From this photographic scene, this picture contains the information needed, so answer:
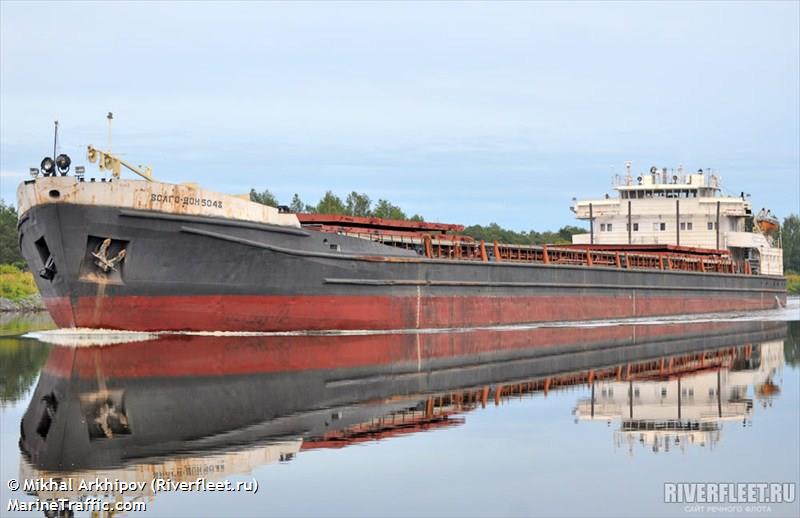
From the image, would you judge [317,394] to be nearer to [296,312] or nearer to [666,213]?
[296,312]

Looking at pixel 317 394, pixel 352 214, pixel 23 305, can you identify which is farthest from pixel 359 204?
pixel 317 394

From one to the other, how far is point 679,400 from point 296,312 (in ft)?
40.7

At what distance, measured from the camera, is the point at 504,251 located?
36.5 m

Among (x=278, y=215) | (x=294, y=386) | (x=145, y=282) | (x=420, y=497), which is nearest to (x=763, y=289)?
(x=278, y=215)

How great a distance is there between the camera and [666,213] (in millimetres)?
50750

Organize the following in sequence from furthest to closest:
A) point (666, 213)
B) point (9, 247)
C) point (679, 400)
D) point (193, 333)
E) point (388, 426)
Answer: point (9, 247) < point (666, 213) < point (193, 333) < point (679, 400) < point (388, 426)

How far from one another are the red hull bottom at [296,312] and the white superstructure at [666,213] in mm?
15727

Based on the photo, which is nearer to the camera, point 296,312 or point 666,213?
point 296,312

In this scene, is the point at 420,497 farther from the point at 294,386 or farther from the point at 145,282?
the point at 145,282

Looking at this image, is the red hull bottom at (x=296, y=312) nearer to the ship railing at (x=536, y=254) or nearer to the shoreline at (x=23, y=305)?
the ship railing at (x=536, y=254)

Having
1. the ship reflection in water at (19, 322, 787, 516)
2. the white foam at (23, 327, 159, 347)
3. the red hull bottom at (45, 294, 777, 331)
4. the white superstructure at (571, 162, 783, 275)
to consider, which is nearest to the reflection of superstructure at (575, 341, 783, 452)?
the ship reflection in water at (19, 322, 787, 516)

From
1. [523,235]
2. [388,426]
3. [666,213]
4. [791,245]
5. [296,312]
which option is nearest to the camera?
[388,426]

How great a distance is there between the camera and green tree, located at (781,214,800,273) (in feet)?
439

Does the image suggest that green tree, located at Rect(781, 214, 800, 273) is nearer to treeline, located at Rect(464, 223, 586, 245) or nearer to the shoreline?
treeline, located at Rect(464, 223, 586, 245)
